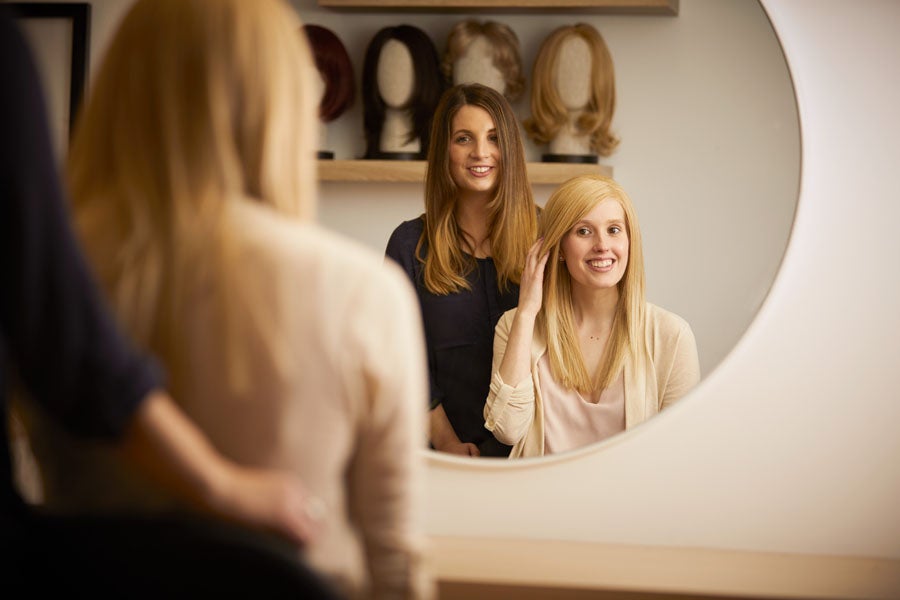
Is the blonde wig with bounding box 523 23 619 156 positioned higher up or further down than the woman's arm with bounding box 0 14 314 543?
higher up

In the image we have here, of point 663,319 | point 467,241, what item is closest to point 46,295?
point 467,241

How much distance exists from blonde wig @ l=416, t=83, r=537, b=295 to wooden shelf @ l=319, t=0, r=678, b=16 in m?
0.11

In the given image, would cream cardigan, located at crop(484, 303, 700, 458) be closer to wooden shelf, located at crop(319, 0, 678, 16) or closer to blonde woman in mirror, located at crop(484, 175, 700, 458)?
blonde woman in mirror, located at crop(484, 175, 700, 458)

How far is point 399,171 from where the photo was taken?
4.02 feet

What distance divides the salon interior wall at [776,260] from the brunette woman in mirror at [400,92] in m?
0.03

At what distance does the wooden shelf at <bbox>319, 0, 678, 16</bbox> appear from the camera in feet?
3.93

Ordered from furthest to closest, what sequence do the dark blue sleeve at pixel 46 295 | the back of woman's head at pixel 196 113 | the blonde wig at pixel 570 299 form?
the blonde wig at pixel 570 299 < the back of woman's head at pixel 196 113 < the dark blue sleeve at pixel 46 295

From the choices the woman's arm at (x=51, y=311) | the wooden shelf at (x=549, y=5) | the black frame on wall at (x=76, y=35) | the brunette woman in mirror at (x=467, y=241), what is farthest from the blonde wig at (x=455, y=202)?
the woman's arm at (x=51, y=311)

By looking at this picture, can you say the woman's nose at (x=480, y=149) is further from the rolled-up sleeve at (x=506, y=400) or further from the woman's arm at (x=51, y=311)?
the woman's arm at (x=51, y=311)

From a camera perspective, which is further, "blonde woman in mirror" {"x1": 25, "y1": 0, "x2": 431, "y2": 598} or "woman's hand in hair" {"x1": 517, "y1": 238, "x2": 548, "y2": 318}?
"woman's hand in hair" {"x1": 517, "y1": 238, "x2": 548, "y2": 318}

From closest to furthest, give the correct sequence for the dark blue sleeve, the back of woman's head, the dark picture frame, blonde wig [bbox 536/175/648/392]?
the dark blue sleeve
the back of woman's head
blonde wig [bbox 536/175/648/392]
the dark picture frame

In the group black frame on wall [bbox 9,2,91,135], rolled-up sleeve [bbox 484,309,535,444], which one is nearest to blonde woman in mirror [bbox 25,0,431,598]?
rolled-up sleeve [bbox 484,309,535,444]

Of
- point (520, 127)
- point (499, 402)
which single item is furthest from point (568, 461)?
point (520, 127)

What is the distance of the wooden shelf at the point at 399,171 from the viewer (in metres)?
1.18
